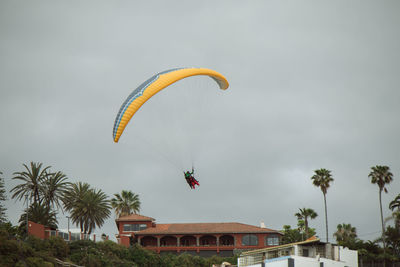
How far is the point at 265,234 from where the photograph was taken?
250 ft

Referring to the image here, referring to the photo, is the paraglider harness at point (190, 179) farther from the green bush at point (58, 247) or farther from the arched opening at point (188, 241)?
the arched opening at point (188, 241)

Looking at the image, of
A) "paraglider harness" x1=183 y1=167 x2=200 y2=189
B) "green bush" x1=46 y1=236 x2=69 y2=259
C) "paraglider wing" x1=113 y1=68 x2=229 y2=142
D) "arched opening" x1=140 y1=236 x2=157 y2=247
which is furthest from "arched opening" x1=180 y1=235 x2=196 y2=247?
"paraglider wing" x1=113 y1=68 x2=229 y2=142

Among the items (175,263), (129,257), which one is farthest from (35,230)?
(175,263)

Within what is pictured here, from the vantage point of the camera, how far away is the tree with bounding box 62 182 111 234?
74375 mm

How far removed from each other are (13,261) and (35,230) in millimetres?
8829

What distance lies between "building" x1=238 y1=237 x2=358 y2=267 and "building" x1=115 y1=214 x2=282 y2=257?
24.0m

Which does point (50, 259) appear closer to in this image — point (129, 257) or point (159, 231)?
point (129, 257)

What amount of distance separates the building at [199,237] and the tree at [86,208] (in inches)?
169

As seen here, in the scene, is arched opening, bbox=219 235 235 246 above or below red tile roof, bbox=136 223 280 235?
below

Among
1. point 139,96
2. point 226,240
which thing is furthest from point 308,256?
point 226,240

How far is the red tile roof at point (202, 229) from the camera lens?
76750mm

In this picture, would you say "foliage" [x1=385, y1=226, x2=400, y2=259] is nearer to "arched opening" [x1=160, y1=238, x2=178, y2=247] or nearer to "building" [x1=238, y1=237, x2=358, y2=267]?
"building" [x1=238, y1=237, x2=358, y2=267]

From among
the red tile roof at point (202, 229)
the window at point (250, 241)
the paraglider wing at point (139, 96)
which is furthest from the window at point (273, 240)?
the paraglider wing at point (139, 96)

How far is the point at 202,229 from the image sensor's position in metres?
78.5
